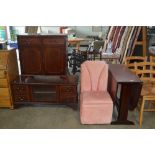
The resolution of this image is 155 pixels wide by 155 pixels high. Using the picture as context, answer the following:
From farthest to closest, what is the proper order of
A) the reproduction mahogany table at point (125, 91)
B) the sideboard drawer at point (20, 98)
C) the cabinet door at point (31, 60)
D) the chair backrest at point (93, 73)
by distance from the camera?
the cabinet door at point (31, 60)
the sideboard drawer at point (20, 98)
the chair backrest at point (93, 73)
the reproduction mahogany table at point (125, 91)

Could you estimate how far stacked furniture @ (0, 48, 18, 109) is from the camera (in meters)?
2.86

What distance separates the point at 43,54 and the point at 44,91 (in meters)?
0.65

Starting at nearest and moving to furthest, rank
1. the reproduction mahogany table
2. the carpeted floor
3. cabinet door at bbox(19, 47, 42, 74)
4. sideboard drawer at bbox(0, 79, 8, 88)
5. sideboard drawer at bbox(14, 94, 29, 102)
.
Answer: the reproduction mahogany table < the carpeted floor < sideboard drawer at bbox(0, 79, 8, 88) < sideboard drawer at bbox(14, 94, 29, 102) < cabinet door at bbox(19, 47, 42, 74)

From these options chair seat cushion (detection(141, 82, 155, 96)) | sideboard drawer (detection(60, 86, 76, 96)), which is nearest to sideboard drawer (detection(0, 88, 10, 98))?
sideboard drawer (detection(60, 86, 76, 96))

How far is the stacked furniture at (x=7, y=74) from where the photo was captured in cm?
286

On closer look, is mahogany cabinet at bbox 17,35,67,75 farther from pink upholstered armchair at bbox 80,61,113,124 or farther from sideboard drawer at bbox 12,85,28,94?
→ pink upholstered armchair at bbox 80,61,113,124

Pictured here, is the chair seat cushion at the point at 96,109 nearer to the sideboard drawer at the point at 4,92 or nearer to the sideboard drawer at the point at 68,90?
the sideboard drawer at the point at 68,90

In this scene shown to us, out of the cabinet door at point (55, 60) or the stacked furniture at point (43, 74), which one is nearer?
the stacked furniture at point (43, 74)

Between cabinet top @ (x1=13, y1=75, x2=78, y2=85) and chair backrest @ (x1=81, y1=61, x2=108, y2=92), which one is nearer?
chair backrest @ (x1=81, y1=61, x2=108, y2=92)

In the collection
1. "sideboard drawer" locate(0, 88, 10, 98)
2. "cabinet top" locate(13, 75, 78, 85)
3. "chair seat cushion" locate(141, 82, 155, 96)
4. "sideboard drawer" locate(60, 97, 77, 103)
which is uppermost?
"cabinet top" locate(13, 75, 78, 85)

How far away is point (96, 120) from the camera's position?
2670 mm

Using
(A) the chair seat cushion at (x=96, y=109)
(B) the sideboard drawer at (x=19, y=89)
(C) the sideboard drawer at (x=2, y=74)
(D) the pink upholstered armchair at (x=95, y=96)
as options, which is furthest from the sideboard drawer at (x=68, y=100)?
(C) the sideboard drawer at (x=2, y=74)

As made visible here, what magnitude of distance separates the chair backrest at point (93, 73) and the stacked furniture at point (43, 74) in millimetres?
261
